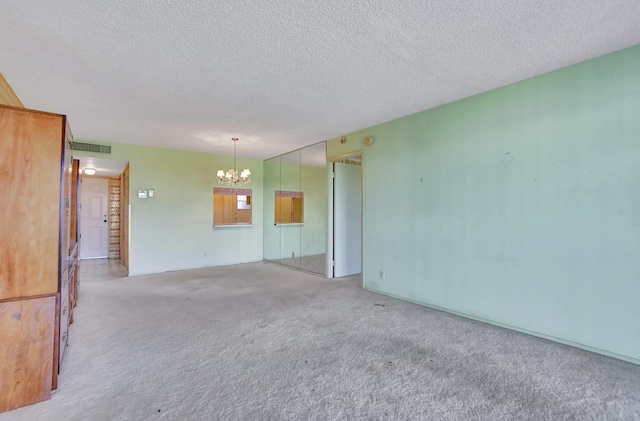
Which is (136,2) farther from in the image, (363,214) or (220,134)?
(363,214)

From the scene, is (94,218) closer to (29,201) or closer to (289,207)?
(289,207)

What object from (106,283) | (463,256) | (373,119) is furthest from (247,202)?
(463,256)

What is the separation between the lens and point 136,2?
191 centimetres

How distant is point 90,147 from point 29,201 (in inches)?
170

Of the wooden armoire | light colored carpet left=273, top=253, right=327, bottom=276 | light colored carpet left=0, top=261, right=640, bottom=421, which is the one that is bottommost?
light colored carpet left=0, top=261, right=640, bottom=421

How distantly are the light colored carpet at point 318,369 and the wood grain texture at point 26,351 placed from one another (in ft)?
0.38

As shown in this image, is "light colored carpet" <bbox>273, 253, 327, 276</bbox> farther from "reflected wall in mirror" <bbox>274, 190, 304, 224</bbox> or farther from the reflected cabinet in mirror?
"reflected wall in mirror" <bbox>274, 190, 304, 224</bbox>

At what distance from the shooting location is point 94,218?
8133 millimetres

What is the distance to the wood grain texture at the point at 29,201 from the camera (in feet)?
6.26

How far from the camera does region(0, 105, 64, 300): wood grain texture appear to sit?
75.1 inches

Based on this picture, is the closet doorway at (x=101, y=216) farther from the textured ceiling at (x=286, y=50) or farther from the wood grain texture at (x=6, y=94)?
the textured ceiling at (x=286, y=50)

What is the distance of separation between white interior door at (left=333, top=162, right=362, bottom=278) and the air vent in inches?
173

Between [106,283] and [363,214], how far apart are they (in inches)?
186

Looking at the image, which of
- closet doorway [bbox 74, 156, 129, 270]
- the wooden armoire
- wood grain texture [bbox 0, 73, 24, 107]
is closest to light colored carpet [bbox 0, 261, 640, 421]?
the wooden armoire
